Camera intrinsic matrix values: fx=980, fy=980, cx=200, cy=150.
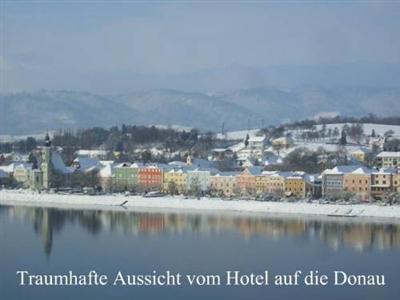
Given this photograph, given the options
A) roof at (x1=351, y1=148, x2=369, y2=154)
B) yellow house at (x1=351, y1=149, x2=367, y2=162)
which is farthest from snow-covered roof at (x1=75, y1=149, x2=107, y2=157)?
yellow house at (x1=351, y1=149, x2=367, y2=162)

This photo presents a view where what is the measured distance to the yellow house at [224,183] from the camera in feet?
60.9

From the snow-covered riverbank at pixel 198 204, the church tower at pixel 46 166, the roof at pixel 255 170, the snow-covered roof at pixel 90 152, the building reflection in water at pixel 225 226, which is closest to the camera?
the building reflection in water at pixel 225 226

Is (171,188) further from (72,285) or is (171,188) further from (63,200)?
(72,285)

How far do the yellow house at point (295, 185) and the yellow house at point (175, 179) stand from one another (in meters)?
2.25

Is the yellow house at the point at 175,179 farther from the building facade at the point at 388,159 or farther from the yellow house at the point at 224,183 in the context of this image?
the building facade at the point at 388,159

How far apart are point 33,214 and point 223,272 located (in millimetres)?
6530

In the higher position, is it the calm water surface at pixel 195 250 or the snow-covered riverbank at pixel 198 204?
the snow-covered riverbank at pixel 198 204

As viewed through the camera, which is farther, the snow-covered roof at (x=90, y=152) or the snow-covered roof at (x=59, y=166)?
the snow-covered roof at (x=90, y=152)

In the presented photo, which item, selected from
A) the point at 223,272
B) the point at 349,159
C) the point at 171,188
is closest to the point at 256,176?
the point at 171,188

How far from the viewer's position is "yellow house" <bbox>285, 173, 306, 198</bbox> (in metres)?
17.7

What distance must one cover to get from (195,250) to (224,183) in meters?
8.88

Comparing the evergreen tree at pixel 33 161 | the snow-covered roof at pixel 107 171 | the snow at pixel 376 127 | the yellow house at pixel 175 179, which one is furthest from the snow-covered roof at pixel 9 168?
the snow at pixel 376 127

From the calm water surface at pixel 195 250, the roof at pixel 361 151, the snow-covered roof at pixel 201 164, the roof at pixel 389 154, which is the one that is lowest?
the calm water surface at pixel 195 250

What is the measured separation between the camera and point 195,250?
397 inches
